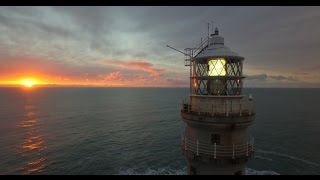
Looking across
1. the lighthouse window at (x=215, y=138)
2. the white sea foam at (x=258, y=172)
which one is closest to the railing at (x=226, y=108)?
the lighthouse window at (x=215, y=138)

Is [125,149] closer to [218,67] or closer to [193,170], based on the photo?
[193,170]

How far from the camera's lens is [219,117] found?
697 inches

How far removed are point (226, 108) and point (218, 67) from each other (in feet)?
9.87

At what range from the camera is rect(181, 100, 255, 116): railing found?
59.4 feet

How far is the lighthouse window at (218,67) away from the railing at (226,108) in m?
2.09

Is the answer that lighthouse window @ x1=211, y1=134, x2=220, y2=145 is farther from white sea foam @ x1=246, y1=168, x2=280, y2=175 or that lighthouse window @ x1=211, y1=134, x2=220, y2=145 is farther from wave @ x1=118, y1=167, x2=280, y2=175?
white sea foam @ x1=246, y1=168, x2=280, y2=175

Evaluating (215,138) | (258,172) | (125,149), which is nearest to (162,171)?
(125,149)

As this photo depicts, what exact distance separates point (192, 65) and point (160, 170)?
2709 centimetres

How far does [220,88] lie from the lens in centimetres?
1852

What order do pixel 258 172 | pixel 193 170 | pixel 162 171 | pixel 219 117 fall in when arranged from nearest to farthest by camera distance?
pixel 219 117 → pixel 193 170 → pixel 258 172 → pixel 162 171

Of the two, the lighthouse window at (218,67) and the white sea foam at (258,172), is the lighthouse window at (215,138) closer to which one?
the lighthouse window at (218,67)

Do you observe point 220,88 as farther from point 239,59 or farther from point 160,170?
point 160,170

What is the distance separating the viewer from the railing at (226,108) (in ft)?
59.4
